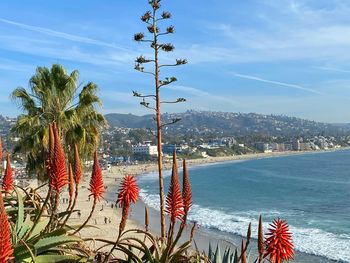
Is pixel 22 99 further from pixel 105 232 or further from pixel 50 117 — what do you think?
pixel 105 232

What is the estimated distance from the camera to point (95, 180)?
4.10 metres

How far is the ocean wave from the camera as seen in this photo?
106ft

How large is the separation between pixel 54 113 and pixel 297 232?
101ft

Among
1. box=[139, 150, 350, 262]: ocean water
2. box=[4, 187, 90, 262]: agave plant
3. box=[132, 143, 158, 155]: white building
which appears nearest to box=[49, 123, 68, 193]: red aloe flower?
box=[4, 187, 90, 262]: agave plant

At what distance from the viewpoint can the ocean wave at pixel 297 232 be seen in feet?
106

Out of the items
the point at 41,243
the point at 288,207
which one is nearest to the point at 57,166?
the point at 41,243

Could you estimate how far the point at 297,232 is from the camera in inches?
1572

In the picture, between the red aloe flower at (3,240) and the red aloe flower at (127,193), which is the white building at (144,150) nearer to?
the red aloe flower at (127,193)

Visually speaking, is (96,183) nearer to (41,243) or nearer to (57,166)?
(41,243)

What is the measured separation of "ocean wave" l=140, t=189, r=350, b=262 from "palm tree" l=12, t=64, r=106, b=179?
2105cm

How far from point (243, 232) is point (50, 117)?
27.2 metres

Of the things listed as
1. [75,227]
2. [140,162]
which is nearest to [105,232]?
[75,227]

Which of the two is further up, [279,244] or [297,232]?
[279,244]

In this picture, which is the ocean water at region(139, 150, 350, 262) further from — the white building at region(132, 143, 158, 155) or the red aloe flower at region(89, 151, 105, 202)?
the white building at region(132, 143, 158, 155)
